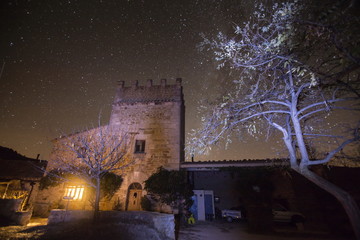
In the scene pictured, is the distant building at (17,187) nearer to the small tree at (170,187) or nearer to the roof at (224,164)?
the small tree at (170,187)

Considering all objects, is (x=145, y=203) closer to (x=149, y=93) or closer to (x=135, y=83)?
(x=149, y=93)

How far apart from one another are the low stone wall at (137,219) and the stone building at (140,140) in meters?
5.58

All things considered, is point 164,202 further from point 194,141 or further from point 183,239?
point 194,141

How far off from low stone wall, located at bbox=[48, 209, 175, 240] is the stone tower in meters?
5.58

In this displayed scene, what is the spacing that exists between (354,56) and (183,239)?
29.1 feet

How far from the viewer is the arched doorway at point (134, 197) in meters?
12.6

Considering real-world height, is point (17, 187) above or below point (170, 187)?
below

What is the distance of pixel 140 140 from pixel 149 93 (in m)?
4.71

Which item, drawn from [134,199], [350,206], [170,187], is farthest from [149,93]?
[350,206]

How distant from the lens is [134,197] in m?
12.9

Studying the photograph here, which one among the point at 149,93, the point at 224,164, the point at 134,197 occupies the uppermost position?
the point at 149,93

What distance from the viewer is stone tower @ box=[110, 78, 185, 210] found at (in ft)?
43.8

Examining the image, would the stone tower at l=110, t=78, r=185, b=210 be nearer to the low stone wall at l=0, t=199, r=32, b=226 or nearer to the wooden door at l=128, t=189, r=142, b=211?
the wooden door at l=128, t=189, r=142, b=211

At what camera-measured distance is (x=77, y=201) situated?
1283 centimetres
